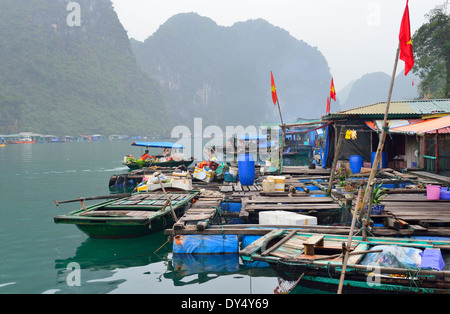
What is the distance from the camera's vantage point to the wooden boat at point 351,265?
475 centimetres

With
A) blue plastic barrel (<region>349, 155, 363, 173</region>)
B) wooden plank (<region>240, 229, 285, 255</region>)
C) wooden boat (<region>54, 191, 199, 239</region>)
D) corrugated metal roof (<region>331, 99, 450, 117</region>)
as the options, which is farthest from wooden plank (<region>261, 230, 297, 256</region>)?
corrugated metal roof (<region>331, 99, 450, 117</region>)

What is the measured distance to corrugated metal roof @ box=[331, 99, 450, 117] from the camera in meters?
15.9

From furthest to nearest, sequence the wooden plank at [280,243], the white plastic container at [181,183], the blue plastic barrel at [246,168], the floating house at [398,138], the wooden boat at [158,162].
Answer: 1. the wooden boat at [158,162]
2. the blue plastic barrel at [246,168]
3. the floating house at [398,138]
4. the white plastic container at [181,183]
5. the wooden plank at [280,243]

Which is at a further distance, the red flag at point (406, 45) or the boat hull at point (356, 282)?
the red flag at point (406, 45)

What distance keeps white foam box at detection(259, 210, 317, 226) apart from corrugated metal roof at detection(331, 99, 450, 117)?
30.9 feet

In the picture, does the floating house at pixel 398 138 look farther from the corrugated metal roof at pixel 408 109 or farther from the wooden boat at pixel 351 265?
the wooden boat at pixel 351 265

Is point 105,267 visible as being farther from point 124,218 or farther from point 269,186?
point 269,186

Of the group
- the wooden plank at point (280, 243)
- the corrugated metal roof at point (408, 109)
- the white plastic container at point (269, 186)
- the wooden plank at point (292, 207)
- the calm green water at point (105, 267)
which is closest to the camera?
the wooden plank at point (280, 243)

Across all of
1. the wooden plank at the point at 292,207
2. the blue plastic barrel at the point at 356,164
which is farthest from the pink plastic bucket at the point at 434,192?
the blue plastic barrel at the point at 356,164

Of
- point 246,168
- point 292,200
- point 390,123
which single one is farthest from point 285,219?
point 390,123

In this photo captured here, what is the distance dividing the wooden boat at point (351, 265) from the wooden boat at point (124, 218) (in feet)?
12.5
